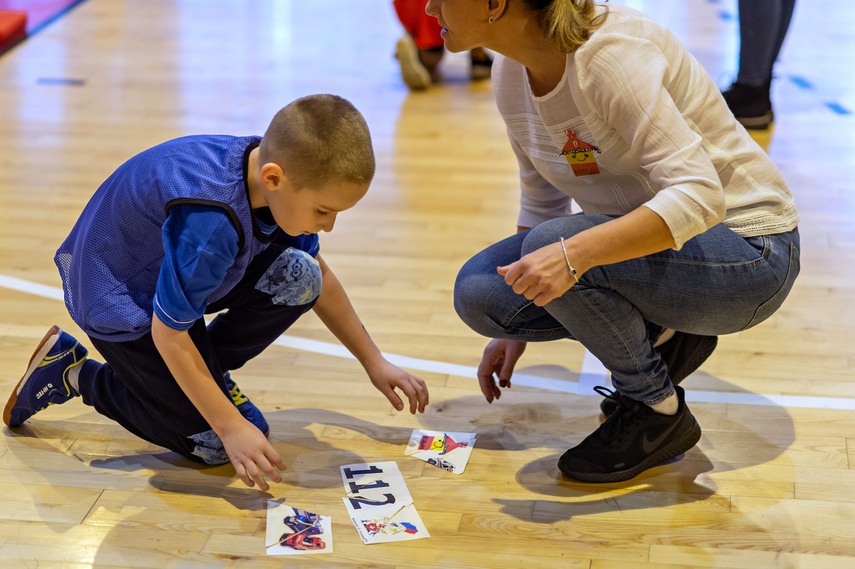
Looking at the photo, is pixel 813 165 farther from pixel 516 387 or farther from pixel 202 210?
pixel 202 210

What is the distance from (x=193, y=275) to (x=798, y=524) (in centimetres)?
110

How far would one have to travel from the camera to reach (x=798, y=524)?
1.81 meters

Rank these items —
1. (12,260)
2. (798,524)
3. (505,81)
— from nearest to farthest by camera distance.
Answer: (798,524) < (505,81) < (12,260)

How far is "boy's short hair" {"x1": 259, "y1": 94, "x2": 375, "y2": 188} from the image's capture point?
5.51 ft

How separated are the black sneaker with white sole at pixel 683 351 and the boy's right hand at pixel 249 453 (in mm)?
678

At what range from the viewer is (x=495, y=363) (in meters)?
2.17

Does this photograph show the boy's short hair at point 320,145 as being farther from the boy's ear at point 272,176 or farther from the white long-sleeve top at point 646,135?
the white long-sleeve top at point 646,135

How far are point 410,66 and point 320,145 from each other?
281 centimetres

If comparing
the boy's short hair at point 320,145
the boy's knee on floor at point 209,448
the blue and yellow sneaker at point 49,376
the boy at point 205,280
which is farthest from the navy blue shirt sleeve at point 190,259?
the blue and yellow sneaker at point 49,376

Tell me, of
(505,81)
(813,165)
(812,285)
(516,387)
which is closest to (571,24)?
(505,81)

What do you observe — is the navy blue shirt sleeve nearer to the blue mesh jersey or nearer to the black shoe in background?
the blue mesh jersey

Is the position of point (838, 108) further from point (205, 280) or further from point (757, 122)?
point (205, 280)

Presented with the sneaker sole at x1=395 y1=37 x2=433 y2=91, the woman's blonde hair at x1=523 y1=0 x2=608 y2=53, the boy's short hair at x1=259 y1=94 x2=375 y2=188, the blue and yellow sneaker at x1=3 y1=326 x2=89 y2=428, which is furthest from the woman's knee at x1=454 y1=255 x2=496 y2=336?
the sneaker sole at x1=395 y1=37 x2=433 y2=91

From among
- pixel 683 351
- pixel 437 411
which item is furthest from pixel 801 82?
pixel 437 411
